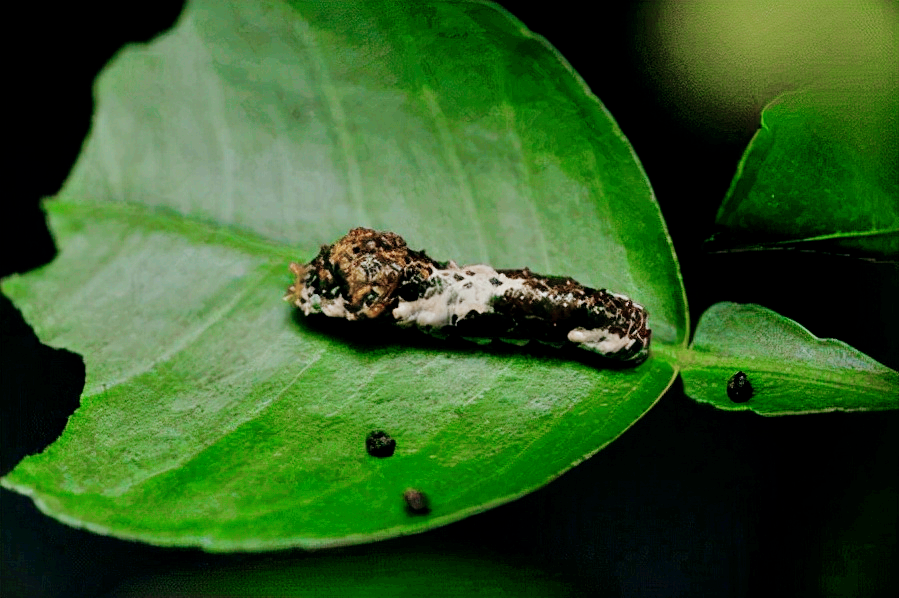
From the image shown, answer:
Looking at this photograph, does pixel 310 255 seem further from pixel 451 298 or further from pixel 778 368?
pixel 778 368

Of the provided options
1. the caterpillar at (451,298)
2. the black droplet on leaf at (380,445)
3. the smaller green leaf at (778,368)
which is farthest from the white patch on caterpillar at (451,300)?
the smaller green leaf at (778,368)

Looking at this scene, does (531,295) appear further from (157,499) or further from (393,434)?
(157,499)

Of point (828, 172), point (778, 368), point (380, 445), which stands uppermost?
point (828, 172)

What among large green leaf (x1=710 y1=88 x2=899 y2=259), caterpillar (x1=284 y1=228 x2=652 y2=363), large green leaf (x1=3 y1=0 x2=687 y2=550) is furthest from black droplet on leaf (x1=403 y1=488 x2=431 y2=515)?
large green leaf (x1=710 y1=88 x2=899 y2=259)

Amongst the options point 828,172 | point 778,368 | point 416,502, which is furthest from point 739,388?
point 416,502

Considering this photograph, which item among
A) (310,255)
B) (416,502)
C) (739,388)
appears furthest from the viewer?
(310,255)

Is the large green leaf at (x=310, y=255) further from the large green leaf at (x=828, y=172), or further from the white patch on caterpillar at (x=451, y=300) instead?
the large green leaf at (x=828, y=172)

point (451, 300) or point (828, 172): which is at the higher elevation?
point (828, 172)
